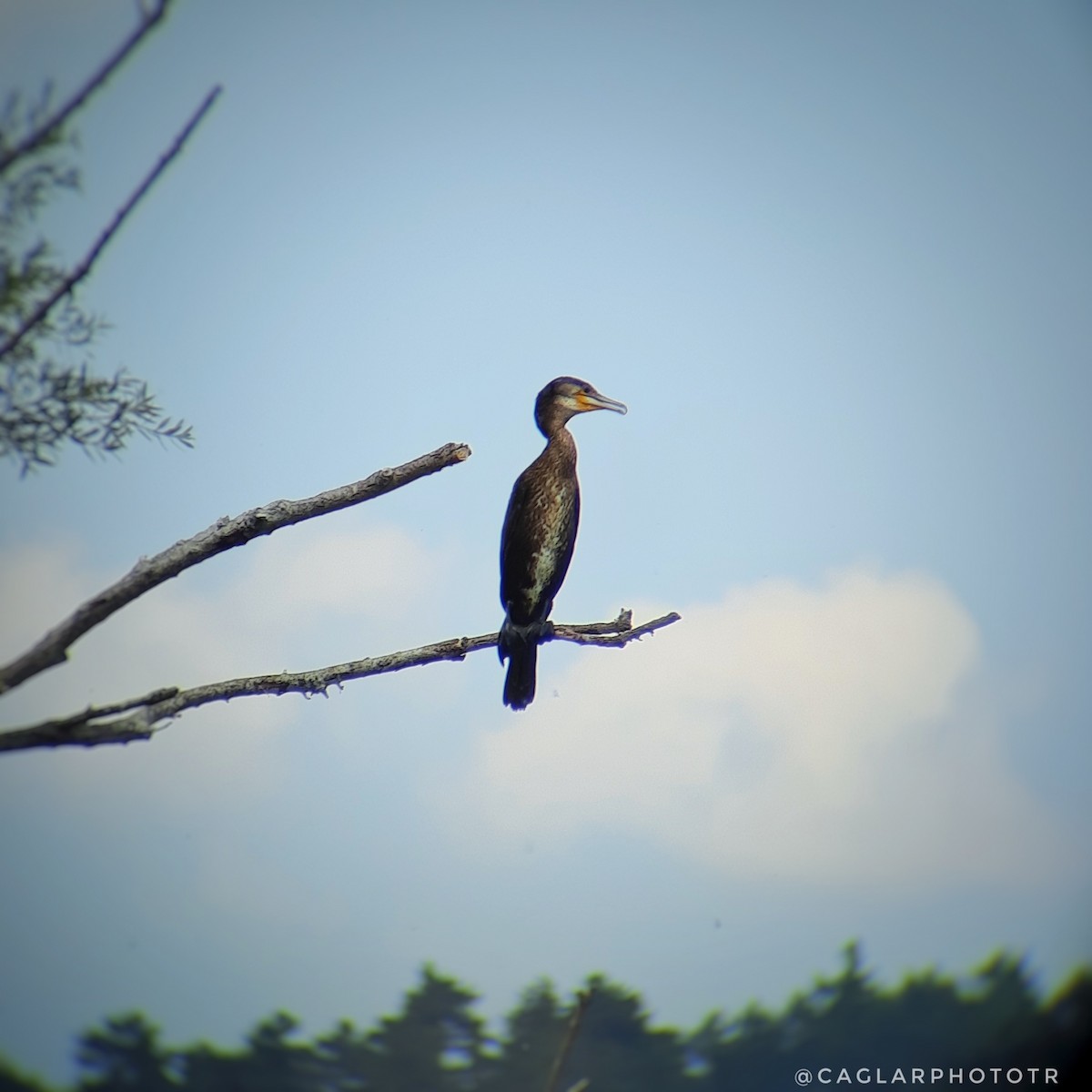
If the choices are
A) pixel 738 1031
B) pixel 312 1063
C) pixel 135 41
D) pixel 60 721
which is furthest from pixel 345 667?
pixel 738 1031

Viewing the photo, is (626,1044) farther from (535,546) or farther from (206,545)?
(206,545)

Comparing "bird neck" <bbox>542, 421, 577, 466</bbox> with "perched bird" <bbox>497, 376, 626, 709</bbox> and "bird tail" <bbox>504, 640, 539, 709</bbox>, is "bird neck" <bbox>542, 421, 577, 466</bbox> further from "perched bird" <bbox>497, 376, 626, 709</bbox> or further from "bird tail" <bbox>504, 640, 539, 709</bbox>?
"bird tail" <bbox>504, 640, 539, 709</bbox>

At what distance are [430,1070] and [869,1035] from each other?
1956mm

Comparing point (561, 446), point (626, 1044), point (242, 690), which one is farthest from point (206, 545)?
point (626, 1044)

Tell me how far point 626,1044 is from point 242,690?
2738 mm

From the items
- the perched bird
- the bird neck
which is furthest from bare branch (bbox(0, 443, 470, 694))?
the bird neck

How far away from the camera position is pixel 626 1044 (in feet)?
13.9

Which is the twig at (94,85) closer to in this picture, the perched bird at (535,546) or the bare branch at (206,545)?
the bare branch at (206,545)

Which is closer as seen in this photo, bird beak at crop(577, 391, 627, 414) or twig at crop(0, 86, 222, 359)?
twig at crop(0, 86, 222, 359)

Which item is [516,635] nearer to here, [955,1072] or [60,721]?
[60,721]

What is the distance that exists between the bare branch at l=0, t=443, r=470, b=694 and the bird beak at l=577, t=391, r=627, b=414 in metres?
1.32

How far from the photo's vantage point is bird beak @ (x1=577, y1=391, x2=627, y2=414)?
12.9ft

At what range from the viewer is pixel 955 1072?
13.4 feet

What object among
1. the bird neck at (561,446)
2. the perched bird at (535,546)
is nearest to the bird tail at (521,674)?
the perched bird at (535,546)
